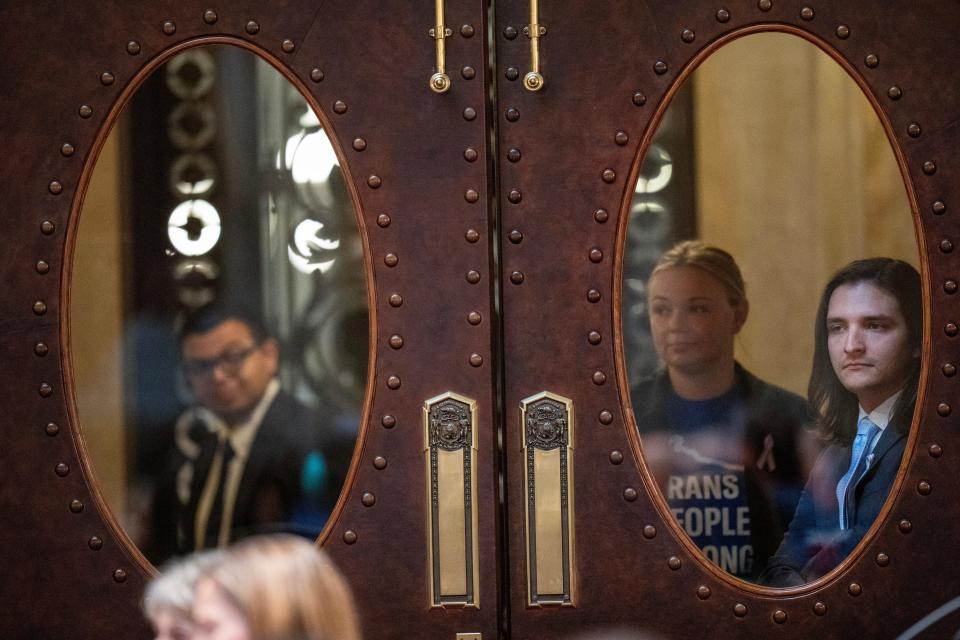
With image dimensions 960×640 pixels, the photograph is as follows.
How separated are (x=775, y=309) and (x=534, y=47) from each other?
2.44 feet

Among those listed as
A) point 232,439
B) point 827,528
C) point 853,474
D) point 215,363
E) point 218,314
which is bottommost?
point 827,528

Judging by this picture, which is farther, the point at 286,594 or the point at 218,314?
the point at 218,314

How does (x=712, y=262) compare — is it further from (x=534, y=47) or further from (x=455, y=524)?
(x=455, y=524)

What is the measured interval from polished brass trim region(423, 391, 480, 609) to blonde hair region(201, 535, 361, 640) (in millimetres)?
1151

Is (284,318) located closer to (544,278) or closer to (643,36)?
(544,278)

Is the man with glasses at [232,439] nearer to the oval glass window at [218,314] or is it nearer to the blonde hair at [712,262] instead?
the oval glass window at [218,314]

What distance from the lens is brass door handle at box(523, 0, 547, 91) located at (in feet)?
9.92

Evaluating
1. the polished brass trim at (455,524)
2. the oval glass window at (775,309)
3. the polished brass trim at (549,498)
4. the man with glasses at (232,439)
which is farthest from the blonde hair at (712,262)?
the man with glasses at (232,439)

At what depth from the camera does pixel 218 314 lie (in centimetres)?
310

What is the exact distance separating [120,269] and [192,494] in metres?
0.50

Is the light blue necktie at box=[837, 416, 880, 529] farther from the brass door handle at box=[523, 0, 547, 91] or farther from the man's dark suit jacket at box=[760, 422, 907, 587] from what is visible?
the brass door handle at box=[523, 0, 547, 91]

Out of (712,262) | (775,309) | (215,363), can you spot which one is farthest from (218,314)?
(775,309)

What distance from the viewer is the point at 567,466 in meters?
3.05

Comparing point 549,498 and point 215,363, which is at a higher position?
point 215,363
